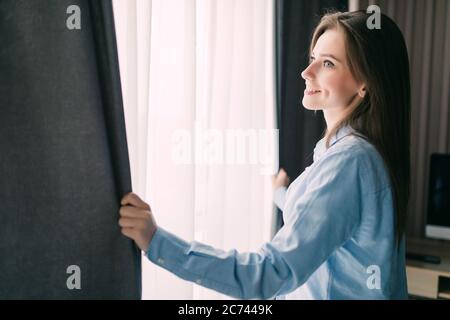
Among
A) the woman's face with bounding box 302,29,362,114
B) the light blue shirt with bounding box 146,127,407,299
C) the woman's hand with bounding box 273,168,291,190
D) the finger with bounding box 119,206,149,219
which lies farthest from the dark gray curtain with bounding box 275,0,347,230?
the finger with bounding box 119,206,149,219

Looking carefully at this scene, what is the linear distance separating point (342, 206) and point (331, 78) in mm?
363

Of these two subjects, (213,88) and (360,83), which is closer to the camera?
(360,83)

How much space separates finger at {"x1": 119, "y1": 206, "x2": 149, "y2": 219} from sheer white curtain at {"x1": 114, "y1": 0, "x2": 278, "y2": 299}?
0.27 metres

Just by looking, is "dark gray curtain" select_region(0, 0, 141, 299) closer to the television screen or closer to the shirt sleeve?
the shirt sleeve

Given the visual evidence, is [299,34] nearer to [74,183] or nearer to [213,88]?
[213,88]

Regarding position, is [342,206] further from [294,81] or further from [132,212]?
[294,81]

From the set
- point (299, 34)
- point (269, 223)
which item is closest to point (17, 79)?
point (269, 223)

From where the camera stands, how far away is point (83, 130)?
39.6 inches

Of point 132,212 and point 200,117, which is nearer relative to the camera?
point 132,212

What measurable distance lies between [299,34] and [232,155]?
68 cm

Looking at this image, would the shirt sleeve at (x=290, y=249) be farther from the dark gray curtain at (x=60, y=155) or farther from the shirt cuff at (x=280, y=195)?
the shirt cuff at (x=280, y=195)

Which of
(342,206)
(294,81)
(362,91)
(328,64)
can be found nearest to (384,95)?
(362,91)

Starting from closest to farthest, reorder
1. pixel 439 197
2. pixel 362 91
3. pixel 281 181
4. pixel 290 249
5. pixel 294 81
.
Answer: pixel 290 249
pixel 362 91
pixel 281 181
pixel 294 81
pixel 439 197

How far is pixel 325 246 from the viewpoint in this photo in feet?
3.00
